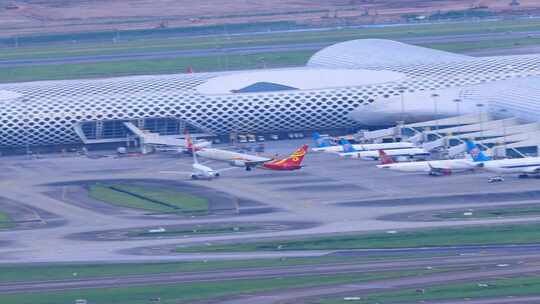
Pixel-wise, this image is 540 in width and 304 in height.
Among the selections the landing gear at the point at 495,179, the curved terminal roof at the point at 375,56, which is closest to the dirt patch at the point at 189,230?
the landing gear at the point at 495,179

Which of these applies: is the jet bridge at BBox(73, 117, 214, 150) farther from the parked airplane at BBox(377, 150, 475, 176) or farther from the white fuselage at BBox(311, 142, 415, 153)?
the parked airplane at BBox(377, 150, 475, 176)

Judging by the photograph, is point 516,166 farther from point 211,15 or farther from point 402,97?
point 211,15

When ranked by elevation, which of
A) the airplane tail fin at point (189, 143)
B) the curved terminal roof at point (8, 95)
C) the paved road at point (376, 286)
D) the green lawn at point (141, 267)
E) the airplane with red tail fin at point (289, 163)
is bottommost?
the airplane tail fin at point (189, 143)

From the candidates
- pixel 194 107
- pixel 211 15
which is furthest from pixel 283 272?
pixel 211 15

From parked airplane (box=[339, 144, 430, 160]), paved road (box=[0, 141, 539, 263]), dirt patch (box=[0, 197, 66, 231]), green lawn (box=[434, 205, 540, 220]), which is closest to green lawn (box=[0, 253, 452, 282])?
paved road (box=[0, 141, 539, 263])

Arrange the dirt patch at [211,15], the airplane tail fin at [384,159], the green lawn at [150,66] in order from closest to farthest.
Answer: the airplane tail fin at [384,159] → the green lawn at [150,66] → the dirt patch at [211,15]

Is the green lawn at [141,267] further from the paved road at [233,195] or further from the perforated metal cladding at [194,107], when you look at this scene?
the perforated metal cladding at [194,107]

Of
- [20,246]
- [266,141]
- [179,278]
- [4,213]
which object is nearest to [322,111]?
[266,141]

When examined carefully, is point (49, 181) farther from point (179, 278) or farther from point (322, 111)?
point (179, 278)
